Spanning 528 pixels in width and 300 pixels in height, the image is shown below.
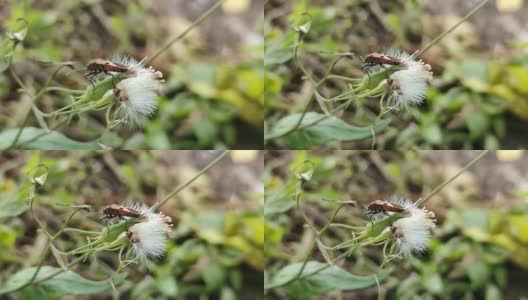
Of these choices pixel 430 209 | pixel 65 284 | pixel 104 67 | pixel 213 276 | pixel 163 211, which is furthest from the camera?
pixel 430 209

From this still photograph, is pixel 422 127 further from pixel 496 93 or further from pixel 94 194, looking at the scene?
pixel 94 194

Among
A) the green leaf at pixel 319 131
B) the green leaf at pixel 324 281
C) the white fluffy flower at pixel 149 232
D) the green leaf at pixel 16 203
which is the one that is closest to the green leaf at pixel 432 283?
the green leaf at pixel 324 281

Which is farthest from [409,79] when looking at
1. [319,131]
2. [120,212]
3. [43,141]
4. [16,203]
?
[16,203]

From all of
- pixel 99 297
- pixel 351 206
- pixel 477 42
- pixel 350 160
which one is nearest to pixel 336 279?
pixel 351 206

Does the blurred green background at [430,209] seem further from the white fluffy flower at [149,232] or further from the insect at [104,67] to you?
the insect at [104,67]

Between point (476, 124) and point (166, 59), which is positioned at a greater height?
point (166, 59)

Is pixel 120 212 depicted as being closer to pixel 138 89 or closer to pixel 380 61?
pixel 138 89

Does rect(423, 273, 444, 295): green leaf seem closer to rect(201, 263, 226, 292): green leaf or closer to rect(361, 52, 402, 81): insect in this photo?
rect(201, 263, 226, 292): green leaf

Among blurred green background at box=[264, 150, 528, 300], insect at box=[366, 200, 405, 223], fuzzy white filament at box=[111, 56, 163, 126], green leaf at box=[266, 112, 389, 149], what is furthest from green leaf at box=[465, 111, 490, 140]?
fuzzy white filament at box=[111, 56, 163, 126]
